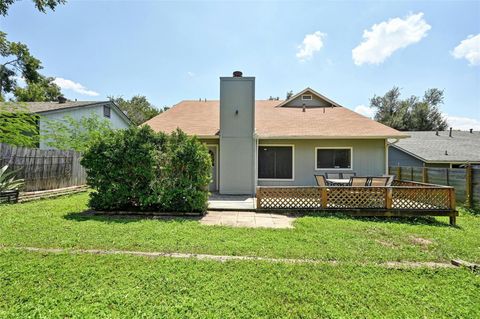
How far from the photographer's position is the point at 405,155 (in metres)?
16.8

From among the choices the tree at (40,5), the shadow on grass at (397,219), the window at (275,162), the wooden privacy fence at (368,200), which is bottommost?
the shadow on grass at (397,219)

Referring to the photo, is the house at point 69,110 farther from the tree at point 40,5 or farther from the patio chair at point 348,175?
the patio chair at point 348,175

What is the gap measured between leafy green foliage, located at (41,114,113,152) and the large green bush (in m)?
8.54

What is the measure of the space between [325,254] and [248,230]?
190 centimetres

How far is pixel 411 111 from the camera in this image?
3272 centimetres

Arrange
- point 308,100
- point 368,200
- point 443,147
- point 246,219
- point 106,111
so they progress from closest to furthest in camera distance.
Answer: point 246,219 < point 368,200 < point 308,100 < point 443,147 < point 106,111

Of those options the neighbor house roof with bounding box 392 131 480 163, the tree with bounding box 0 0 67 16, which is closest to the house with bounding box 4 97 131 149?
the tree with bounding box 0 0 67 16

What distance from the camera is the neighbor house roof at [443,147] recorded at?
1529 centimetres

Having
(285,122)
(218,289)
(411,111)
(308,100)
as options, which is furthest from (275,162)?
(411,111)

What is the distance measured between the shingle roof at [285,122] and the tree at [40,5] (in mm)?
6615

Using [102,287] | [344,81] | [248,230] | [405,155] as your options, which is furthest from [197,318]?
[405,155]

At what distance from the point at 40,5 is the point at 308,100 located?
501 inches

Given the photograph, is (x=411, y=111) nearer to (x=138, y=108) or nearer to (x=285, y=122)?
(x=285, y=122)

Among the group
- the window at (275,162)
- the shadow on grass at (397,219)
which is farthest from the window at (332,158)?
the shadow on grass at (397,219)
